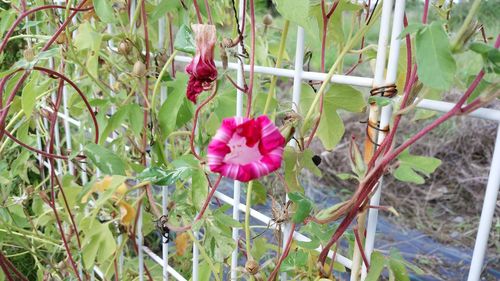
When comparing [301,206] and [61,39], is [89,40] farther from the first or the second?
[301,206]

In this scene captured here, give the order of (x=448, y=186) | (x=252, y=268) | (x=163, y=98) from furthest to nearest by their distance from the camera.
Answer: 1. (x=448, y=186)
2. (x=163, y=98)
3. (x=252, y=268)

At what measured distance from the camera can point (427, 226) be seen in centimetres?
213

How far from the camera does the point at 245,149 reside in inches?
17.7

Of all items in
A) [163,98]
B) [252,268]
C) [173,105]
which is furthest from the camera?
[163,98]

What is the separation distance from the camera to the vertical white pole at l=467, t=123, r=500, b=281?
1.45 feet

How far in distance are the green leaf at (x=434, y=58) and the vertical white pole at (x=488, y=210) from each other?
0.09 meters

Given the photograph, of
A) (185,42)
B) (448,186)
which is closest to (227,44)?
(185,42)

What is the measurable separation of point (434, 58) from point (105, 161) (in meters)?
0.55

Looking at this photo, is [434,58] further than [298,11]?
No

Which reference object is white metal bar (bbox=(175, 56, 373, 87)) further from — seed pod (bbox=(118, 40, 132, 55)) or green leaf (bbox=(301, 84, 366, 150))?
seed pod (bbox=(118, 40, 132, 55))

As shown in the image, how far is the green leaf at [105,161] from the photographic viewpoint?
76 centimetres

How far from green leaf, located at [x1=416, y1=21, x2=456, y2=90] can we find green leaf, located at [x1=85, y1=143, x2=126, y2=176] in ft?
1.71

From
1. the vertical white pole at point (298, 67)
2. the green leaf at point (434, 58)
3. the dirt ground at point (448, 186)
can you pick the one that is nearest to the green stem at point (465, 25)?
the green leaf at point (434, 58)

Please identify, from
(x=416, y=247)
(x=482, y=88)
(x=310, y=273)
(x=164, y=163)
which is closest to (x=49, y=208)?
(x=164, y=163)
